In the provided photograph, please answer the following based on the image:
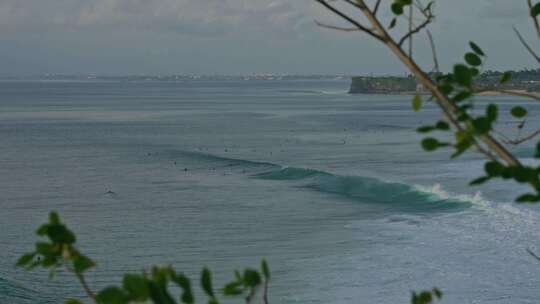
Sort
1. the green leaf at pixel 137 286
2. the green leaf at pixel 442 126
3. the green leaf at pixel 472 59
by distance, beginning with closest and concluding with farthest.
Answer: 1. the green leaf at pixel 137 286
2. the green leaf at pixel 442 126
3. the green leaf at pixel 472 59

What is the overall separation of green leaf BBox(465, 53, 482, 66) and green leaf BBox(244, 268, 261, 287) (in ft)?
2.55

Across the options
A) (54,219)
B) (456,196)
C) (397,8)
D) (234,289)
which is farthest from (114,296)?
(456,196)

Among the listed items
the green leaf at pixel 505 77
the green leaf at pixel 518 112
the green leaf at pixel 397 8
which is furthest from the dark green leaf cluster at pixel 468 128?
the green leaf at pixel 505 77

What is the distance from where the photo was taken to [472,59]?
7.08ft

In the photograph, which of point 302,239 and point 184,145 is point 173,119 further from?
point 302,239

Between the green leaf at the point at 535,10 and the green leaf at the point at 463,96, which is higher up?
the green leaf at the point at 535,10

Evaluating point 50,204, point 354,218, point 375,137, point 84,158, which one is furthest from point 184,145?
point 354,218

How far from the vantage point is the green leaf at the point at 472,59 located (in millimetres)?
2152

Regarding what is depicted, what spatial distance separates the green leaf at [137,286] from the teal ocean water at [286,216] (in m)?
16.1

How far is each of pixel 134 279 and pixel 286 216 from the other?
2505cm

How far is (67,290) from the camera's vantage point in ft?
61.1

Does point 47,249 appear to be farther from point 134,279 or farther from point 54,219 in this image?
point 134,279

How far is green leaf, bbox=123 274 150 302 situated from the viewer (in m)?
1.45

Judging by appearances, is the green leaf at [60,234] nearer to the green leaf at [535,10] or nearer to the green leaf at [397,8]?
the green leaf at [397,8]
